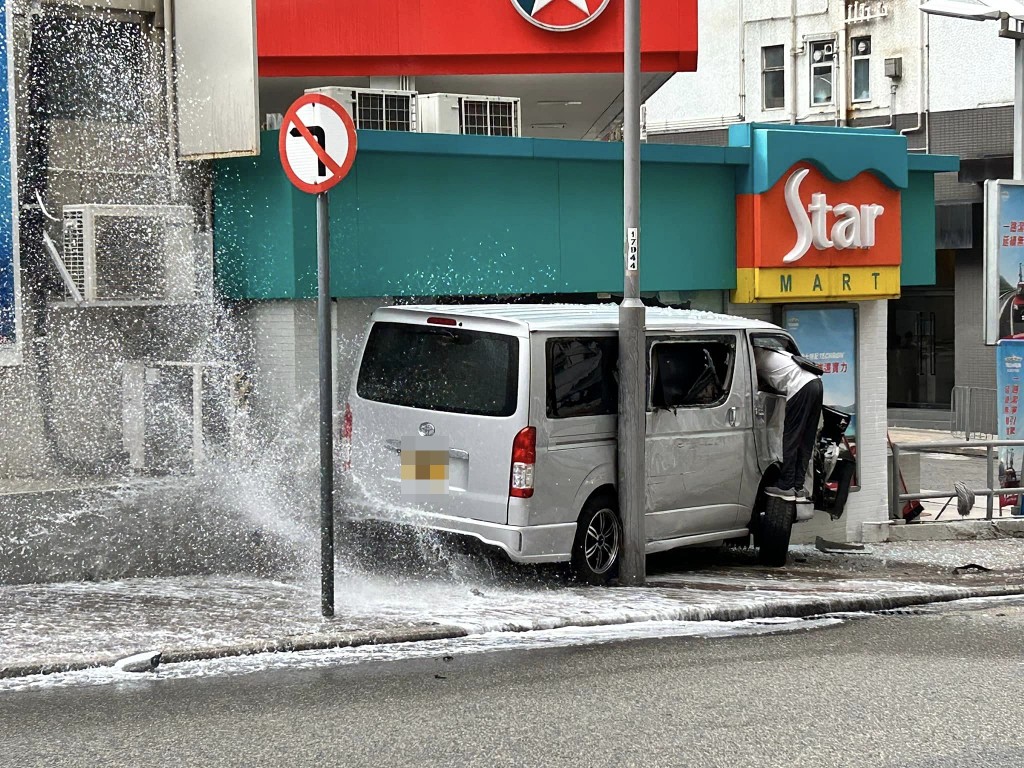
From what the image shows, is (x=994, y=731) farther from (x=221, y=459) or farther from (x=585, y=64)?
(x=585, y=64)

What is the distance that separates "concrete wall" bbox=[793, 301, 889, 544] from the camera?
607 inches

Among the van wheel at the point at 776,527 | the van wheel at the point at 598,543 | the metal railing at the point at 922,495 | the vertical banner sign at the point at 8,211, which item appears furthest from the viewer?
the metal railing at the point at 922,495

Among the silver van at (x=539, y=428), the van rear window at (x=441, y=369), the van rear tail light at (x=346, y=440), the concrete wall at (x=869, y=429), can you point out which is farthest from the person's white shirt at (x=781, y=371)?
the van rear tail light at (x=346, y=440)

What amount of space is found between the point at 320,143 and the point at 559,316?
103 inches

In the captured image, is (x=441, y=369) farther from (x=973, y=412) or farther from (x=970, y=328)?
(x=970, y=328)

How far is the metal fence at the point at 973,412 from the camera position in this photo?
99.8ft

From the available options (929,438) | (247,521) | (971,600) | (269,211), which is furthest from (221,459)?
(929,438)

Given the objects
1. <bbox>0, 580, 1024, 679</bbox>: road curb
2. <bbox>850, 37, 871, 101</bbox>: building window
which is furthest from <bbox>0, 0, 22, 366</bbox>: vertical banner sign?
<bbox>850, 37, 871, 101</bbox>: building window

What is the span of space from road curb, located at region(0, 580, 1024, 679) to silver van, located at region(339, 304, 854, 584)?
0.92 m

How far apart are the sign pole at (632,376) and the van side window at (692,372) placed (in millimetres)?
512

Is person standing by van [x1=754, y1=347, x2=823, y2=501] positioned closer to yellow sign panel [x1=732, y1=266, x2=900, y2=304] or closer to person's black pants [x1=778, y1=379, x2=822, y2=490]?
person's black pants [x1=778, y1=379, x2=822, y2=490]

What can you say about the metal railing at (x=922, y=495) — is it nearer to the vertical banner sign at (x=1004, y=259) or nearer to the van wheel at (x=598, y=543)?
the vertical banner sign at (x=1004, y=259)

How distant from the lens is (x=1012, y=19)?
1662cm

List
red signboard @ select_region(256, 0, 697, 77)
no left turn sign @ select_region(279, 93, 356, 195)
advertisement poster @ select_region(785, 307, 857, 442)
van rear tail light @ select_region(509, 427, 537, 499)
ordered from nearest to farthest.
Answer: no left turn sign @ select_region(279, 93, 356, 195) → van rear tail light @ select_region(509, 427, 537, 499) → red signboard @ select_region(256, 0, 697, 77) → advertisement poster @ select_region(785, 307, 857, 442)
